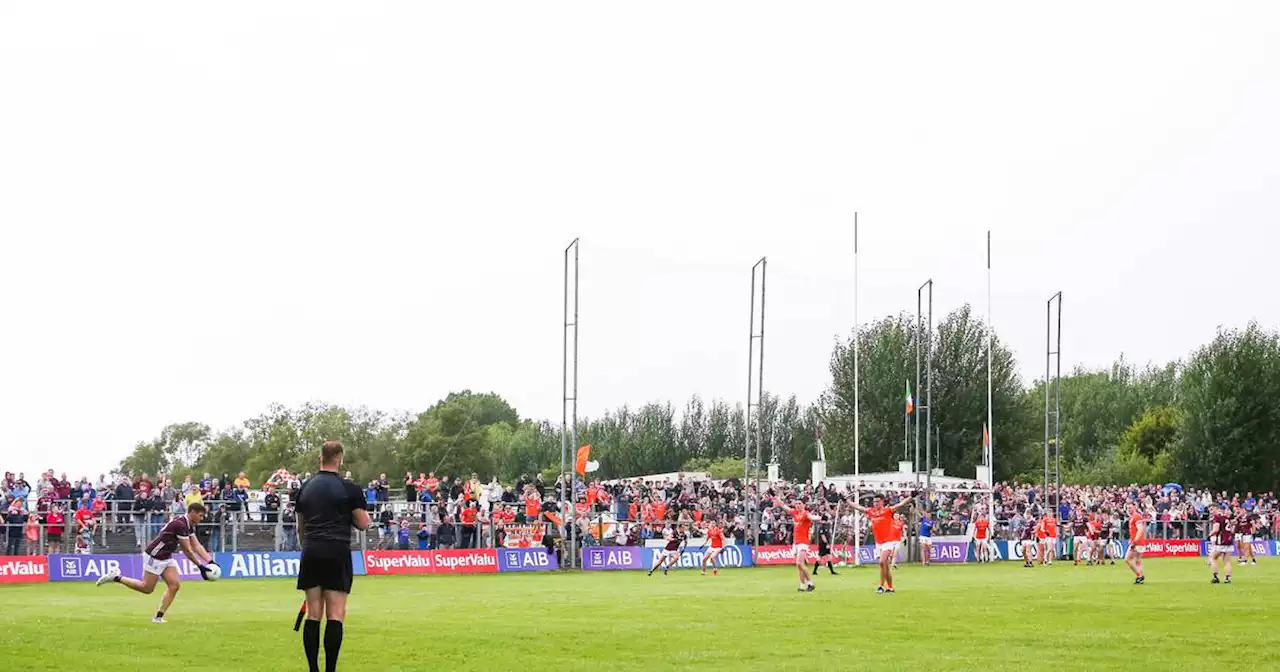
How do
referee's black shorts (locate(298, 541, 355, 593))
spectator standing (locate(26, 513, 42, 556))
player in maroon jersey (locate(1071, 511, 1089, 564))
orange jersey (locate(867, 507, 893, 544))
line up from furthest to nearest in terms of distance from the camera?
player in maroon jersey (locate(1071, 511, 1089, 564)), spectator standing (locate(26, 513, 42, 556)), orange jersey (locate(867, 507, 893, 544)), referee's black shorts (locate(298, 541, 355, 593))

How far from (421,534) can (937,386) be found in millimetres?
53497

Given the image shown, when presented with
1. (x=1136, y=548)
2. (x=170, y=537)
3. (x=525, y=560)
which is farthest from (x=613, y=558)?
(x=170, y=537)

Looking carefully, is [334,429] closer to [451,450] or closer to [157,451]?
[451,450]

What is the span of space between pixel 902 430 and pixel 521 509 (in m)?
47.4

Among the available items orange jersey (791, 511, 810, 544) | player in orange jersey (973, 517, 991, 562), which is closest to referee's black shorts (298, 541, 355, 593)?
orange jersey (791, 511, 810, 544)

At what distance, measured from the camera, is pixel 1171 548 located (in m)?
63.8

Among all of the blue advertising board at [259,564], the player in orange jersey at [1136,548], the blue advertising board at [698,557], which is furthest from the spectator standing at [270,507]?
the player in orange jersey at [1136,548]

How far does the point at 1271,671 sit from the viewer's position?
50.1 ft

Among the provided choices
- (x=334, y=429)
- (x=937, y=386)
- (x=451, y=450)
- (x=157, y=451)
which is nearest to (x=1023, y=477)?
(x=937, y=386)

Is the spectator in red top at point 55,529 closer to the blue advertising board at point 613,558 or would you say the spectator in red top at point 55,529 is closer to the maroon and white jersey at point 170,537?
the blue advertising board at point 613,558

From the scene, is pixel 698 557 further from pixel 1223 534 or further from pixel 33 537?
pixel 33 537

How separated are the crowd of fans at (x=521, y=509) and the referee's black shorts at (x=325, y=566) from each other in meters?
24.2

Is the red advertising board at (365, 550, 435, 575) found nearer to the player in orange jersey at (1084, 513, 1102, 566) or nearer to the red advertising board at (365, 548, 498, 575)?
the red advertising board at (365, 548, 498, 575)

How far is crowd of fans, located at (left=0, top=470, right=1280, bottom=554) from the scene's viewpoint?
41469mm
